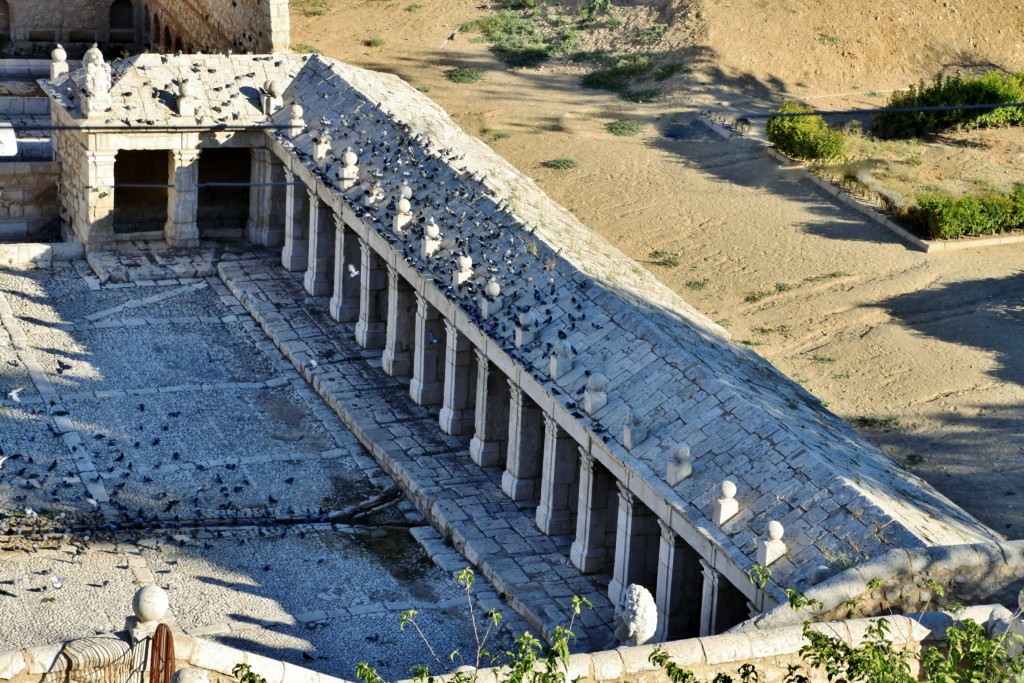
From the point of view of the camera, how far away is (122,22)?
75.8 metres

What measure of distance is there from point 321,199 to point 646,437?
17.4 meters

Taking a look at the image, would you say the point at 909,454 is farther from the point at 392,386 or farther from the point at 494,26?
the point at 494,26

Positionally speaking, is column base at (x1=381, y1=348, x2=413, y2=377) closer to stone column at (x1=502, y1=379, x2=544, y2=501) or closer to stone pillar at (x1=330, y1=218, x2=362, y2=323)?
stone pillar at (x1=330, y1=218, x2=362, y2=323)

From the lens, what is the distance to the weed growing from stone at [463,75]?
210 ft

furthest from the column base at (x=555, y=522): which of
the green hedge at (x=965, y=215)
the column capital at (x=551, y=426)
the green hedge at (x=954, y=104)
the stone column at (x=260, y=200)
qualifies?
the green hedge at (x=954, y=104)

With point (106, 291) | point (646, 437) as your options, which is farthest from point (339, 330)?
point (646, 437)

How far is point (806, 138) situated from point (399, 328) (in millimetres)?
16154

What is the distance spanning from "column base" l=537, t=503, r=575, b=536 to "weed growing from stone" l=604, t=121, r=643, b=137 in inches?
895

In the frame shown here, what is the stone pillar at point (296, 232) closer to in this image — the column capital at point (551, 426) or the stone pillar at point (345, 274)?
the stone pillar at point (345, 274)

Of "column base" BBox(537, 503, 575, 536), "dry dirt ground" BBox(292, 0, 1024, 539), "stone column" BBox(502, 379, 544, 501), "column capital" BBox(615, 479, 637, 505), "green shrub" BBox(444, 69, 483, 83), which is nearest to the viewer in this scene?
"column capital" BBox(615, 479, 637, 505)

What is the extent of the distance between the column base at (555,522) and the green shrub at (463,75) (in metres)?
27.1

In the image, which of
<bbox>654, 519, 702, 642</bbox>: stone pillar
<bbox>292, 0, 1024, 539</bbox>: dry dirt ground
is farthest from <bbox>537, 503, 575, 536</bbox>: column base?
<bbox>292, 0, 1024, 539</bbox>: dry dirt ground

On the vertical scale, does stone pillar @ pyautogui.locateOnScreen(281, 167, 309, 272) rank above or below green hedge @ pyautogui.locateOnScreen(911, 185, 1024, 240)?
below

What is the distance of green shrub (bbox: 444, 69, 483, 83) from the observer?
63.9 m
